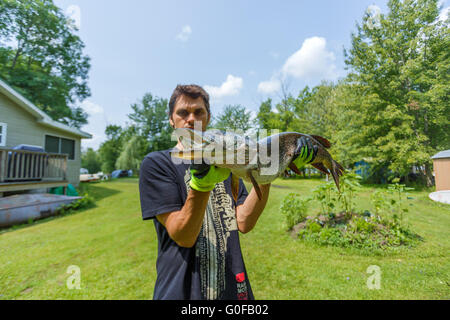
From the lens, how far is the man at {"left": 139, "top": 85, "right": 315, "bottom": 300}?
1.22 m

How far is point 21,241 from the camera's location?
5258mm

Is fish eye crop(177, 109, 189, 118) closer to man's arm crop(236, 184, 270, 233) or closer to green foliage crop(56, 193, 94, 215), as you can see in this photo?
man's arm crop(236, 184, 270, 233)

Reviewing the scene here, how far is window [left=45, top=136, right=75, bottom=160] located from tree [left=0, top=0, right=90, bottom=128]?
455 centimetres

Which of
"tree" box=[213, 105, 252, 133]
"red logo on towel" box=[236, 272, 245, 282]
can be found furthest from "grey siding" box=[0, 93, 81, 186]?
"red logo on towel" box=[236, 272, 245, 282]

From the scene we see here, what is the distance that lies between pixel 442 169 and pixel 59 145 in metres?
17.5

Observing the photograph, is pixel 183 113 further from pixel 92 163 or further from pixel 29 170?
pixel 92 163

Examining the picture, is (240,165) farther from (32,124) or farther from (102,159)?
(102,159)

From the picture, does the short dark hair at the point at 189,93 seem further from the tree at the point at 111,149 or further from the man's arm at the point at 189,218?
the tree at the point at 111,149

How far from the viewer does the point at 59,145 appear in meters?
12.7

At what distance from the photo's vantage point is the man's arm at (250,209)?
1632 millimetres

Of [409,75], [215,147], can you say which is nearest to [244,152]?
[215,147]

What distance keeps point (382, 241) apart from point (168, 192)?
495 centimetres
